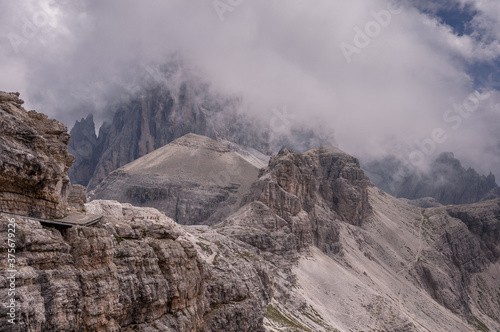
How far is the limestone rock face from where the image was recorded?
114 ft

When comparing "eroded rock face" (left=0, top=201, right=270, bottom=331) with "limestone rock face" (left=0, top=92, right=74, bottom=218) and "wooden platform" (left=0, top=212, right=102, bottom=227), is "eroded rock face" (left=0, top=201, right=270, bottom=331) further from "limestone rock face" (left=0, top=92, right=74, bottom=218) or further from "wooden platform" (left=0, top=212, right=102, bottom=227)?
"limestone rock face" (left=0, top=92, right=74, bottom=218)

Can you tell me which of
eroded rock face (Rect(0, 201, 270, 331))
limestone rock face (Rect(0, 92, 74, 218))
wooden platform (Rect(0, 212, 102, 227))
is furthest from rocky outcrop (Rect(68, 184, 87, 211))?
limestone rock face (Rect(0, 92, 74, 218))

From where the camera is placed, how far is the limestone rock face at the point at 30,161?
34.8 meters

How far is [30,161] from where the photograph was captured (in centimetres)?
3597

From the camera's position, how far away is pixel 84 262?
1404 inches

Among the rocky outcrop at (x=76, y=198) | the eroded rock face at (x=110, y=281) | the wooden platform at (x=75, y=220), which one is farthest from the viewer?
the rocky outcrop at (x=76, y=198)

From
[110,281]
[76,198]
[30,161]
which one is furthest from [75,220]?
[76,198]

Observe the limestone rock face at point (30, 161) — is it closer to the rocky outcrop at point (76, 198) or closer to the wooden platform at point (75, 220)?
the wooden platform at point (75, 220)

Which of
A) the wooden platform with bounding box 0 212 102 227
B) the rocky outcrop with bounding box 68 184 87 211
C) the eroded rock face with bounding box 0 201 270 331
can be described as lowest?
the eroded rock face with bounding box 0 201 270 331

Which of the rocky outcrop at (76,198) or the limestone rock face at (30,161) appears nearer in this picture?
the limestone rock face at (30,161)

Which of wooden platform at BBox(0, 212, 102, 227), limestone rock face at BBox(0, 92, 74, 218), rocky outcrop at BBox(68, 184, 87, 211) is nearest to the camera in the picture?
limestone rock face at BBox(0, 92, 74, 218)

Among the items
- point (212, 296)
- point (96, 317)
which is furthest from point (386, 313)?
point (96, 317)

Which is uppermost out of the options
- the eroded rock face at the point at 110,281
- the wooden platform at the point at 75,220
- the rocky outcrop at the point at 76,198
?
the rocky outcrop at the point at 76,198

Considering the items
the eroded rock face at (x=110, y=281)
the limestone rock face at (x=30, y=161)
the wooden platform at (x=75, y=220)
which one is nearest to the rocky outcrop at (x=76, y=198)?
the eroded rock face at (x=110, y=281)
